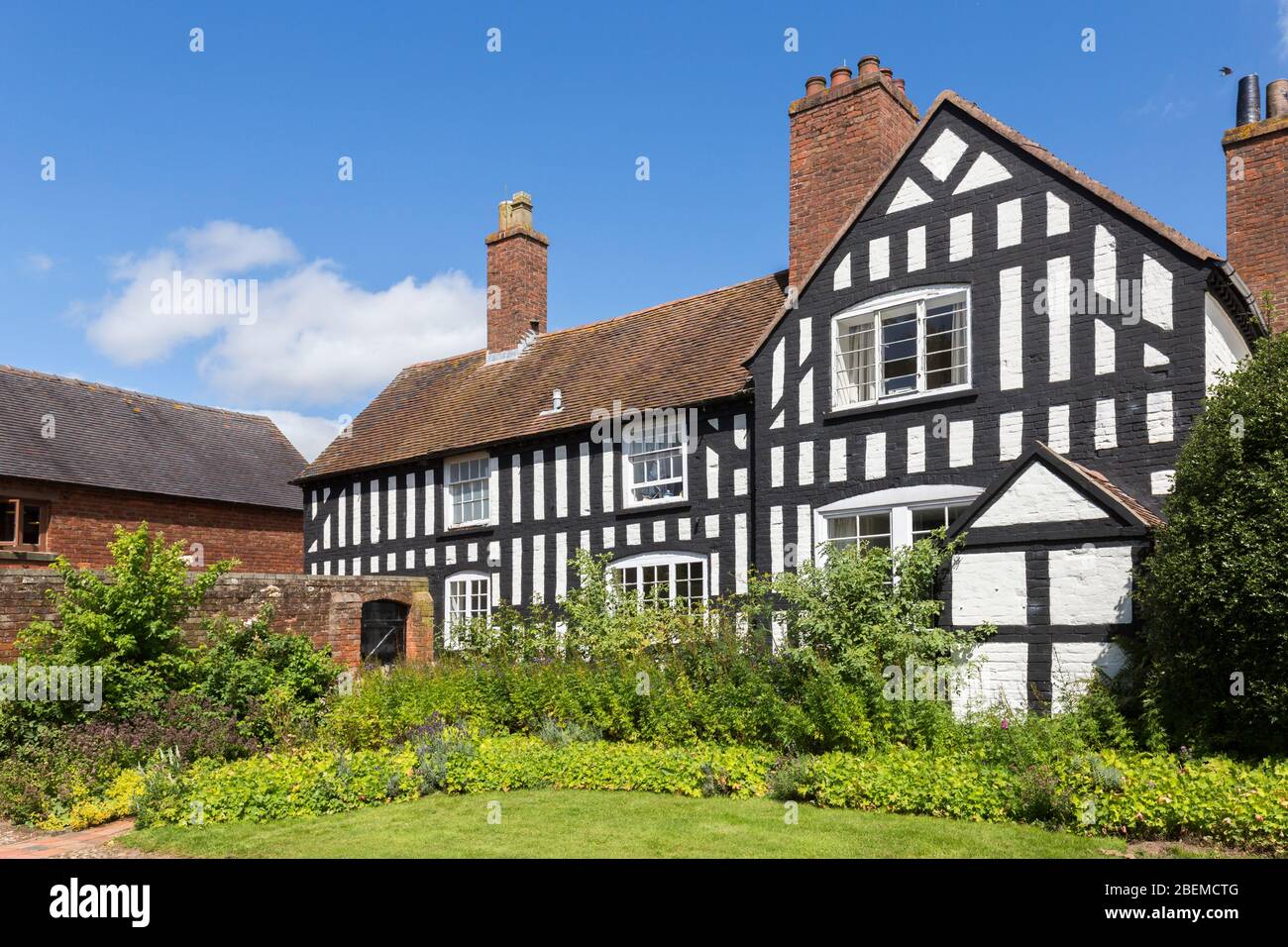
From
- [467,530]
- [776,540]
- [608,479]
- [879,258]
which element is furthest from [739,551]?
[467,530]

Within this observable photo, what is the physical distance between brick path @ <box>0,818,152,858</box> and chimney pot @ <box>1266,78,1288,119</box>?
1538 cm

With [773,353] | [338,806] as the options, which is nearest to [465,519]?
[773,353]

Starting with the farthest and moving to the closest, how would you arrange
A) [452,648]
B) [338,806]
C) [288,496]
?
[288,496]
[452,648]
[338,806]

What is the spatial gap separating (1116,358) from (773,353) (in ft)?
15.0

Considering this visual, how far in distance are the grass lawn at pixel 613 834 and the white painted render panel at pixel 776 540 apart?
500 cm

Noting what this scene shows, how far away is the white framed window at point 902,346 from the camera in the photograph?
12.7 meters

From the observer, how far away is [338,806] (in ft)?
30.9

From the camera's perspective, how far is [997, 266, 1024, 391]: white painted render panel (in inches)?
470

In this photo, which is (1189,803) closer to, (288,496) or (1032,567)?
(1032,567)

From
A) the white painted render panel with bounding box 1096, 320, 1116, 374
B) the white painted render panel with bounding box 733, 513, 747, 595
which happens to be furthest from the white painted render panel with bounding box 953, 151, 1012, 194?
the white painted render panel with bounding box 733, 513, 747, 595

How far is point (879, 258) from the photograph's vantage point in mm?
13297

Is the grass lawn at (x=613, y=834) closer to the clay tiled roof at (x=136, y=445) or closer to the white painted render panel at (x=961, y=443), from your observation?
the white painted render panel at (x=961, y=443)

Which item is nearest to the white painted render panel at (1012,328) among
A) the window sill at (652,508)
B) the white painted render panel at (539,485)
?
the window sill at (652,508)

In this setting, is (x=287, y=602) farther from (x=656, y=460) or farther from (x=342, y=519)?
(x=342, y=519)
